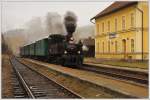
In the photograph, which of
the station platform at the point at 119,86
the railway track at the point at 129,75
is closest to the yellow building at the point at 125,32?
the railway track at the point at 129,75

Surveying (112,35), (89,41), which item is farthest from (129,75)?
(89,41)

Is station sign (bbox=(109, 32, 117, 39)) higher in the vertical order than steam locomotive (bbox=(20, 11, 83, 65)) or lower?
higher

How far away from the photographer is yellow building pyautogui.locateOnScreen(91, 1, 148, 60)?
32125 mm

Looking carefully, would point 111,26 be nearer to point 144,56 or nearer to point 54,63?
point 144,56

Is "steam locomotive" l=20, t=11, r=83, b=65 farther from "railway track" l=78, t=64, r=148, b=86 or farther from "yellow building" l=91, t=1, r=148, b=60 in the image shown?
"yellow building" l=91, t=1, r=148, b=60

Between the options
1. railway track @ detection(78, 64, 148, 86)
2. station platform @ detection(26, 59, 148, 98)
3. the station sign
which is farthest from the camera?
the station sign

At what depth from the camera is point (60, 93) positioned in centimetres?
1284

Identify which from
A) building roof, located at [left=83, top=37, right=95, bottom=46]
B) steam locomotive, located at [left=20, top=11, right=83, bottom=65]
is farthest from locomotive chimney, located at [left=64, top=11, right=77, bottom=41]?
building roof, located at [left=83, top=37, right=95, bottom=46]

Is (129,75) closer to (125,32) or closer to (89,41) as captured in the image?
(125,32)

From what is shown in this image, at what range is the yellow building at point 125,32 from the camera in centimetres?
3212

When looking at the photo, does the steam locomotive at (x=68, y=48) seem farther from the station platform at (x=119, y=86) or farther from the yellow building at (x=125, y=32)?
the station platform at (x=119, y=86)

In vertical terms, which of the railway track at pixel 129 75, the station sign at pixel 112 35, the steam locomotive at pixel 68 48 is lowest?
the railway track at pixel 129 75

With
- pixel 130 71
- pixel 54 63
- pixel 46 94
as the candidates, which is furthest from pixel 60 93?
pixel 54 63

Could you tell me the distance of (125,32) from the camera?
34.5 metres
